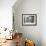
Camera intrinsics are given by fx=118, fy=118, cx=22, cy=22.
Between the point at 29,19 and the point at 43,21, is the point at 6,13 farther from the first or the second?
the point at 43,21

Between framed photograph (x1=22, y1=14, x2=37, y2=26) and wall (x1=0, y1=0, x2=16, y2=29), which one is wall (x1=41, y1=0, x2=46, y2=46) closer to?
framed photograph (x1=22, y1=14, x2=37, y2=26)

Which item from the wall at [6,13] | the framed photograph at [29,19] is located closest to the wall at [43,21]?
the framed photograph at [29,19]

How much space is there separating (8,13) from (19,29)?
126 centimetres

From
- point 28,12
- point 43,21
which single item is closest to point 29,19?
point 28,12

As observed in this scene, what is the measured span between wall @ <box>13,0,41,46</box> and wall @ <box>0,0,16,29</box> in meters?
0.93

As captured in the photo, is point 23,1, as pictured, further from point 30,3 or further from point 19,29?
point 19,29

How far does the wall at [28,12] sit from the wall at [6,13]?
93 centimetres

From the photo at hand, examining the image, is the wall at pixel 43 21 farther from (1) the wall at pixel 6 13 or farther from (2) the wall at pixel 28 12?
(1) the wall at pixel 6 13

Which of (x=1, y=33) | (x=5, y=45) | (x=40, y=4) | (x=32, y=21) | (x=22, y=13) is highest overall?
(x=40, y=4)

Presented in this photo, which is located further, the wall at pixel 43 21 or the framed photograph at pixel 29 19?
the framed photograph at pixel 29 19

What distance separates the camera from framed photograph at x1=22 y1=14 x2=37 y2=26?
5465mm

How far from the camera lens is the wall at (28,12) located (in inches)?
216

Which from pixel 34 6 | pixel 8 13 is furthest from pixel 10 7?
pixel 34 6

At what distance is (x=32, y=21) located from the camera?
5.49 m
